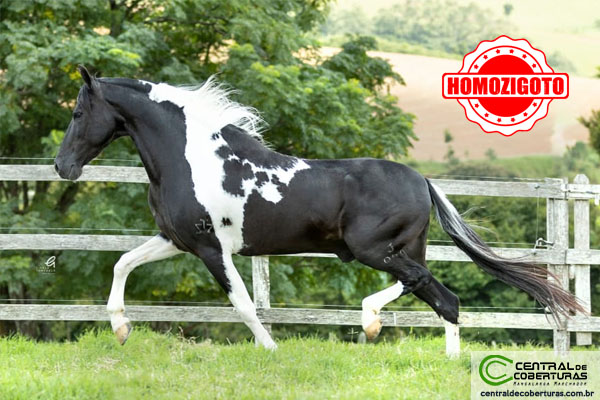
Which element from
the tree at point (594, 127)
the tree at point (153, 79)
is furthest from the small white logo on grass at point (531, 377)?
the tree at point (594, 127)

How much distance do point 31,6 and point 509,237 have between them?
19012mm

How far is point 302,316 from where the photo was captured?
6.52m

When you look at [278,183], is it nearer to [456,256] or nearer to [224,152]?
[224,152]

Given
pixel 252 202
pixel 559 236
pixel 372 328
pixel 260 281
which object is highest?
pixel 252 202

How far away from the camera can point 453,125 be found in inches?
1962

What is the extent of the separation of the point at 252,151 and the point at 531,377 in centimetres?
247

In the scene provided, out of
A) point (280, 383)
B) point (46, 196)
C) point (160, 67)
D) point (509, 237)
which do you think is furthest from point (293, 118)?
point (509, 237)

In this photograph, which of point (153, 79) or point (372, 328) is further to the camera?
point (153, 79)

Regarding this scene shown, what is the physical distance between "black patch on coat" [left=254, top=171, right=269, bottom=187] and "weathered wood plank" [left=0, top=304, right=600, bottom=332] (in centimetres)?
165

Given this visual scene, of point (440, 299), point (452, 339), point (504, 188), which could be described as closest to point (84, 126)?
point (440, 299)

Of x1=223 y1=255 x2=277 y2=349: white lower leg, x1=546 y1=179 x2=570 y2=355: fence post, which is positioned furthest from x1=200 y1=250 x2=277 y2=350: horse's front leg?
x1=546 y1=179 x2=570 y2=355: fence post

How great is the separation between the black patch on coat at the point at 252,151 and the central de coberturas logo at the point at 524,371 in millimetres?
1937

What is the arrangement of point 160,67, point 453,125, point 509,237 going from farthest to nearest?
point 453,125, point 509,237, point 160,67

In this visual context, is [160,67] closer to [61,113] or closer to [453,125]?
[61,113]
